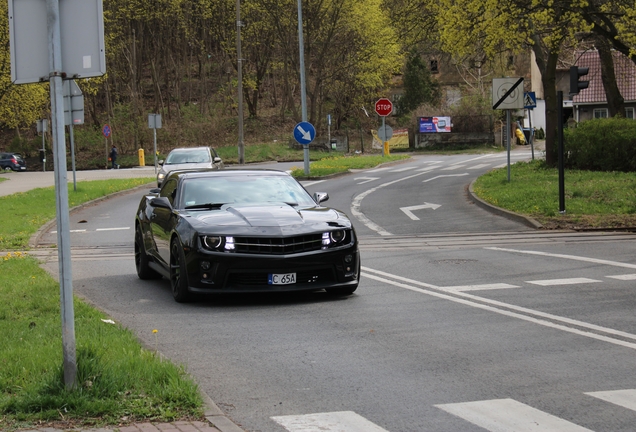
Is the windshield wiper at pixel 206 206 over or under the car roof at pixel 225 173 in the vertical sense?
under

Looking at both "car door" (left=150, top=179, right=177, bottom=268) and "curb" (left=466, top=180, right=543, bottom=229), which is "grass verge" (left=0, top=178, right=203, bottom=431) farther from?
"curb" (left=466, top=180, right=543, bottom=229)

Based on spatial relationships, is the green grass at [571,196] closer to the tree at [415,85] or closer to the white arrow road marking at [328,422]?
the white arrow road marking at [328,422]

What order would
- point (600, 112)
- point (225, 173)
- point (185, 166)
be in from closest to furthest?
point (225, 173) → point (185, 166) → point (600, 112)

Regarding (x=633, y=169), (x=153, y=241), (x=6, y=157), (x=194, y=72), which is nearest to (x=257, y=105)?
(x=194, y=72)

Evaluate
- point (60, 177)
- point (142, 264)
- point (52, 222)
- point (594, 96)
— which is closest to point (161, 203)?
point (142, 264)

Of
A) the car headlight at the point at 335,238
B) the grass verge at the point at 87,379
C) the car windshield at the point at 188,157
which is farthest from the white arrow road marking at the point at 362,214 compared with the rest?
the grass verge at the point at 87,379

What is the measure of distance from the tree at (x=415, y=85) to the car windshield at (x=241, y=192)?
64.7 metres

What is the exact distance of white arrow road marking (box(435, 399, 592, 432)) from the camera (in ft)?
17.9

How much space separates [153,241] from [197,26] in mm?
62644

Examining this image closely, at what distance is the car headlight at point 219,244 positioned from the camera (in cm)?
1014

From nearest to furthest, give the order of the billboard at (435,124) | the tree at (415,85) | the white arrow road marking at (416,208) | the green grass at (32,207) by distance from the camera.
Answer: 1. the green grass at (32,207)
2. the white arrow road marking at (416,208)
3. the billboard at (435,124)
4. the tree at (415,85)

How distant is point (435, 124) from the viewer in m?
63.1

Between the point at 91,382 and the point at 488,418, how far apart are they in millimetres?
2447

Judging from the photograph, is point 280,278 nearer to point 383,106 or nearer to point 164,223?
point 164,223
